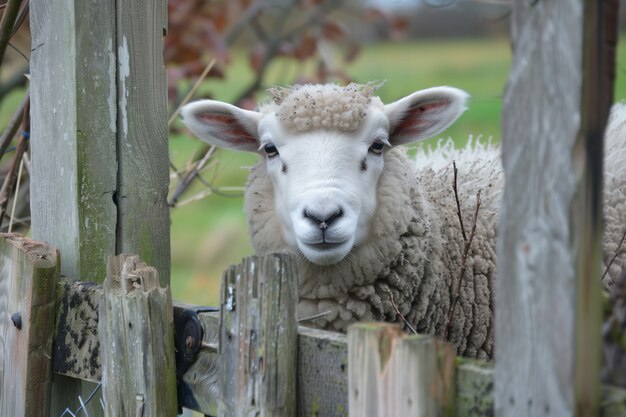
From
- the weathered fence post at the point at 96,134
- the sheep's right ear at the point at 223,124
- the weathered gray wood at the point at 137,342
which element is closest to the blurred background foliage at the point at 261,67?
the sheep's right ear at the point at 223,124

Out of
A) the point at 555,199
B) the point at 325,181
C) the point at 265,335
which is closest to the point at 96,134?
the point at 325,181

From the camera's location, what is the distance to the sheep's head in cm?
300

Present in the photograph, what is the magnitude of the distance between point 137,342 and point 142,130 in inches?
33.6

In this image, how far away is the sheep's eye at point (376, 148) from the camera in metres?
3.36

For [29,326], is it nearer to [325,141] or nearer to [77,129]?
[77,129]

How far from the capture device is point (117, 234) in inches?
109

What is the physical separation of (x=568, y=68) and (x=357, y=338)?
66 cm

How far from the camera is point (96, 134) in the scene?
2713 millimetres

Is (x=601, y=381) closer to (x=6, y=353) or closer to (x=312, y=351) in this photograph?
(x=312, y=351)

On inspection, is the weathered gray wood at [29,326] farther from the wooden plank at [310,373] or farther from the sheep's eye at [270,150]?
the sheep's eye at [270,150]

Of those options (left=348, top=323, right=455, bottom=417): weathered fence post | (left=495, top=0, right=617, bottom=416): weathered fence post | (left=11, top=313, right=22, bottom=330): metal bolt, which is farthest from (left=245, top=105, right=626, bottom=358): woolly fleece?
(left=495, top=0, right=617, bottom=416): weathered fence post

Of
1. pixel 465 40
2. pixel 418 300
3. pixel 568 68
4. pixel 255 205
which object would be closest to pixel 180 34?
pixel 255 205

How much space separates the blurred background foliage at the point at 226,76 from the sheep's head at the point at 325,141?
29 cm

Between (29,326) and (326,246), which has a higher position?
(326,246)
